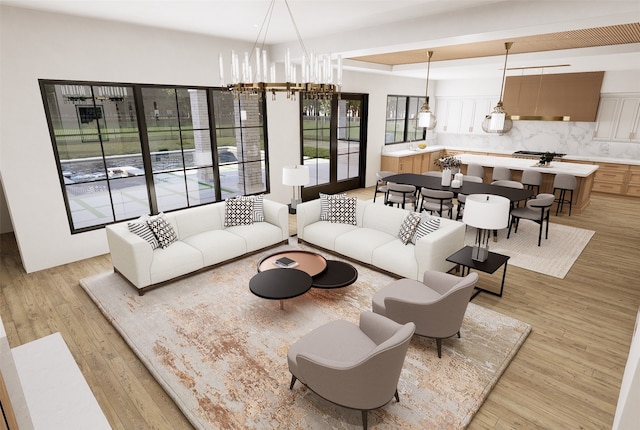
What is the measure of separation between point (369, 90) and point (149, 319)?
775cm

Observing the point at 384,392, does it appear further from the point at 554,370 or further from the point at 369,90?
the point at 369,90

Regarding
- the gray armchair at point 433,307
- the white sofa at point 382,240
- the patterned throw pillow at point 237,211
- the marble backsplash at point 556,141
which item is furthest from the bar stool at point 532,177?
the patterned throw pillow at point 237,211

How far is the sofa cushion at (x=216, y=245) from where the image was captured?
481 centimetres

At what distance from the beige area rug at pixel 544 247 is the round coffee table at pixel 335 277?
8.75 ft

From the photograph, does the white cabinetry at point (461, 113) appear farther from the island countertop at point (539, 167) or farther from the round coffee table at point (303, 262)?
the round coffee table at point (303, 262)

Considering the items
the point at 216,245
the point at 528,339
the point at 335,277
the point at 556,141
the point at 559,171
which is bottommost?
the point at 528,339

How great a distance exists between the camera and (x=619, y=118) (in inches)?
352

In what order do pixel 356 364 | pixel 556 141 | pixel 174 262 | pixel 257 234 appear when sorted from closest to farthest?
pixel 356 364
pixel 174 262
pixel 257 234
pixel 556 141

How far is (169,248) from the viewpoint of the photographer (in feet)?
15.4

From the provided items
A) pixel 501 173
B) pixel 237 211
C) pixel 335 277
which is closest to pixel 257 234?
pixel 237 211

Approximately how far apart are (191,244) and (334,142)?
16.3 ft

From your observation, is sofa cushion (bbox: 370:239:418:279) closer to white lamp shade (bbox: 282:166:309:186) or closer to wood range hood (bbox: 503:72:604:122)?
white lamp shade (bbox: 282:166:309:186)

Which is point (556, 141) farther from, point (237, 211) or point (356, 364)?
point (356, 364)

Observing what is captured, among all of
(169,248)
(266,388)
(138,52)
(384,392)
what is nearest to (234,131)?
(138,52)
